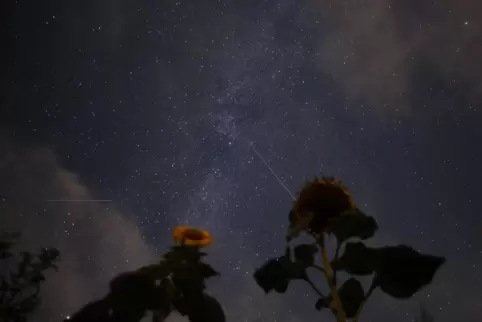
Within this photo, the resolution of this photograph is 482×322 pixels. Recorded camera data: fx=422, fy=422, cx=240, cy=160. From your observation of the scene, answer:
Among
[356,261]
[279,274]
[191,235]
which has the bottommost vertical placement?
[356,261]

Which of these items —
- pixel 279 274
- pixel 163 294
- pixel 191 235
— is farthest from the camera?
pixel 191 235

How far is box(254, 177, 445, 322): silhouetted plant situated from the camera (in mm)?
1384

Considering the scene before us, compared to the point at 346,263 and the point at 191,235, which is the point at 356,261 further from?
the point at 191,235

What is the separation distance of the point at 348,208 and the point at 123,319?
0.88 metres

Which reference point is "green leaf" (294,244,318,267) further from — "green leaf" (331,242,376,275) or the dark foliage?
the dark foliage

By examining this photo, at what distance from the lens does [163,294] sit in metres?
1.28

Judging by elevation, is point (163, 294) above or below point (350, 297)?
above

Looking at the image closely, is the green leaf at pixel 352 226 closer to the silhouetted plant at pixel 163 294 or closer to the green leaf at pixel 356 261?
the green leaf at pixel 356 261

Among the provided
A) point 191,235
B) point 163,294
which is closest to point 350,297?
point 163,294

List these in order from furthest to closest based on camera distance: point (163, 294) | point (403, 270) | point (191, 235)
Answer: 1. point (191, 235)
2. point (403, 270)
3. point (163, 294)

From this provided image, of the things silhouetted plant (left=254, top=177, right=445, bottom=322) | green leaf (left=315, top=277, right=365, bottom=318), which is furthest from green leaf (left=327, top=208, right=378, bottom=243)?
green leaf (left=315, top=277, right=365, bottom=318)

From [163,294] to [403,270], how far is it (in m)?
0.78

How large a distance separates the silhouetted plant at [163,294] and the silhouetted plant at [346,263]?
0.88 feet

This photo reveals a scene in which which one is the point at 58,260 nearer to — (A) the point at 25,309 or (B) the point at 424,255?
(A) the point at 25,309
